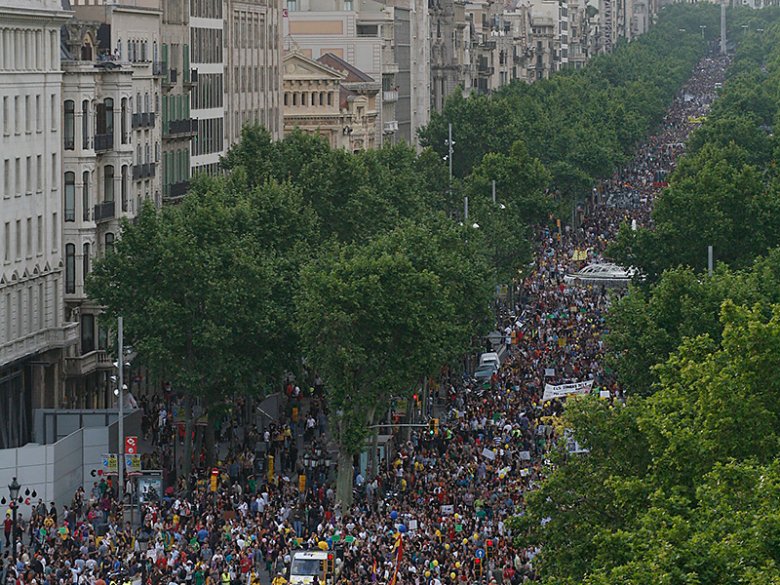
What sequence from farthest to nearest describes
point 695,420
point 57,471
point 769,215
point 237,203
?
point 769,215 < point 237,203 < point 57,471 < point 695,420

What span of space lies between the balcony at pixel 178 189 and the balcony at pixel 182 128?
8.37 ft

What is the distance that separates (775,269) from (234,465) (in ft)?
76.2

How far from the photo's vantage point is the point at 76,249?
364ft

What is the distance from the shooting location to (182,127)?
455 feet

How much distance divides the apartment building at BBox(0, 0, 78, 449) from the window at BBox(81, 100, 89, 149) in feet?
4.76

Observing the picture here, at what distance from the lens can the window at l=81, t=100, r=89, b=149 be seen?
111312 millimetres

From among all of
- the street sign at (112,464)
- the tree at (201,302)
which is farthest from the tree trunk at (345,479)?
the street sign at (112,464)

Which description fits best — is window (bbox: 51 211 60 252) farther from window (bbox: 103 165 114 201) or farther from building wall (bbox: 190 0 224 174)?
building wall (bbox: 190 0 224 174)

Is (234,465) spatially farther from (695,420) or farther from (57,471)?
(695,420)

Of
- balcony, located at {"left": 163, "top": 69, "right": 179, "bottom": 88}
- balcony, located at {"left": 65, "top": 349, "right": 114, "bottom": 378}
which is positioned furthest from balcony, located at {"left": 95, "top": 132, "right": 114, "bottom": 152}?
balcony, located at {"left": 163, "top": 69, "right": 179, "bottom": 88}

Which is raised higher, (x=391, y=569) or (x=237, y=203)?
(x=237, y=203)

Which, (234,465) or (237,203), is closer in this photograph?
(234,465)

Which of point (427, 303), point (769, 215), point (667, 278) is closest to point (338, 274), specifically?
point (427, 303)

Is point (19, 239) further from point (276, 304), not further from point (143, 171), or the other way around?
point (143, 171)
